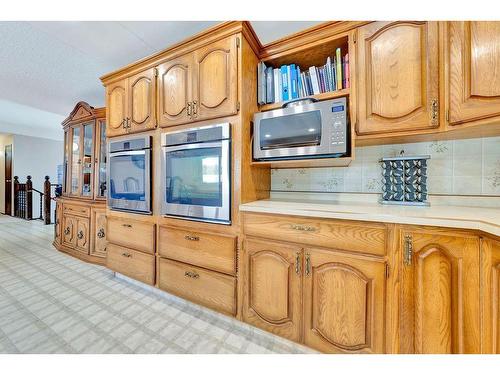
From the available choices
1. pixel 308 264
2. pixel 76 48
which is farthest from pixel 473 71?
pixel 76 48

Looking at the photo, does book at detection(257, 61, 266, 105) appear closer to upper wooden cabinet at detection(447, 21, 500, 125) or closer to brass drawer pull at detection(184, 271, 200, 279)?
upper wooden cabinet at detection(447, 21, 500, 125)

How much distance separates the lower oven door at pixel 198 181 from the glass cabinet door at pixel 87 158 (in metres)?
1.73

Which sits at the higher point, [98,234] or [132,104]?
[132,104]

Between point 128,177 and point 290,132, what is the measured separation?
154 centimetres

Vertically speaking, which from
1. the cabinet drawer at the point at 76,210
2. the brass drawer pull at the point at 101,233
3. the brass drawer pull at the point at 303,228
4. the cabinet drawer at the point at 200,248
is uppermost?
the brass drawer pull at the point at 303,228

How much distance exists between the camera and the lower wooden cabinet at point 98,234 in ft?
8.23

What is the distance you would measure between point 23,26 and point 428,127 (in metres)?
3.22

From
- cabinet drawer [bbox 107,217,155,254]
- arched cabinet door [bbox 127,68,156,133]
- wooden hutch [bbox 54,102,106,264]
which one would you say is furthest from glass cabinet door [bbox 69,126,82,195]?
arched cabinet door [bbox 127,68,156,133]

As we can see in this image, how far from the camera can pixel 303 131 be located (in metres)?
1.42

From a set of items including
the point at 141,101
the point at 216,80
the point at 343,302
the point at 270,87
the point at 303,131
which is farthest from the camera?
the point at 141,101

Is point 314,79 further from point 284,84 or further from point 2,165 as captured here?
point 2,165

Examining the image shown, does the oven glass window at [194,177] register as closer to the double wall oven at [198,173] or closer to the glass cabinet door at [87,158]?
the double wall oven at [198,173]

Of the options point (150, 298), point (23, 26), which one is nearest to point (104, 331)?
point (150, 298)

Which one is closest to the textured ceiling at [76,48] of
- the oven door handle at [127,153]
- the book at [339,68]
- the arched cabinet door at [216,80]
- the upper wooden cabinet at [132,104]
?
the upper wooden cabinet at [132,104]
